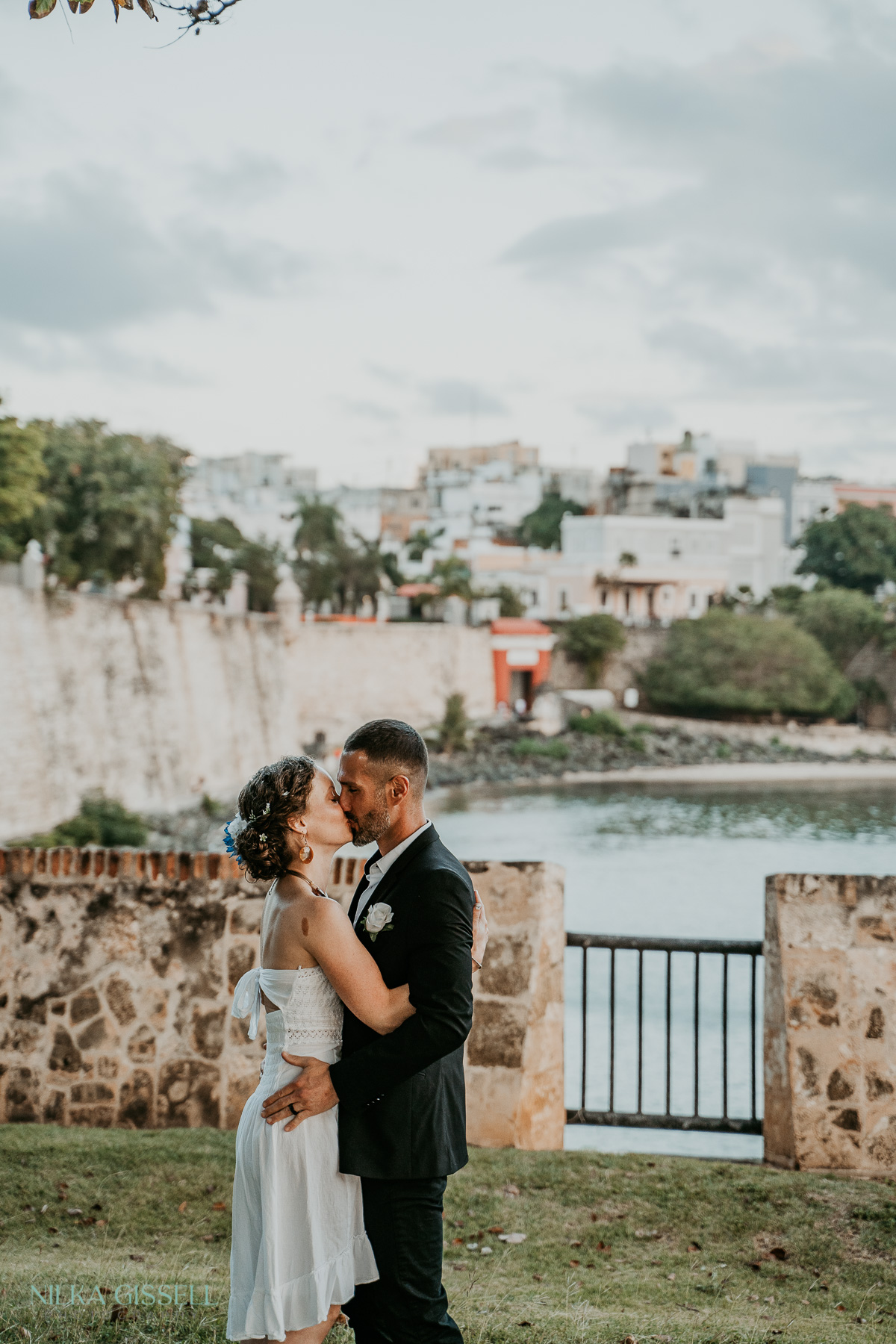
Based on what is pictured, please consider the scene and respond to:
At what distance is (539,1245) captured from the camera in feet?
11.6

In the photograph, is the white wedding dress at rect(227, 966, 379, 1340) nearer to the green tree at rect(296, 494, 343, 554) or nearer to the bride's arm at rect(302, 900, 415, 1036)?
the bride's arm at rect(302, 900, 415, 1036)

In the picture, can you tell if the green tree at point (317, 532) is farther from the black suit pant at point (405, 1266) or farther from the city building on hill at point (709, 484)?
the black suit pant at point (405, 1266)

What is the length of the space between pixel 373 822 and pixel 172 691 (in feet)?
81.9

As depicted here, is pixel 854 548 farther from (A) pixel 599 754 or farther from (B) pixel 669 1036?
(B) pixel 669 1036

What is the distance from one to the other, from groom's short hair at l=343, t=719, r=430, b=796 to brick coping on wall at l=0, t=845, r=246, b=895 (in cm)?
237

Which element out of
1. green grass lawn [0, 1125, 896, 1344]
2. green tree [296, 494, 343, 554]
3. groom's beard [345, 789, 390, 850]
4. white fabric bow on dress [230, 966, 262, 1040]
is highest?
green tree [296, 494, 343, 554]

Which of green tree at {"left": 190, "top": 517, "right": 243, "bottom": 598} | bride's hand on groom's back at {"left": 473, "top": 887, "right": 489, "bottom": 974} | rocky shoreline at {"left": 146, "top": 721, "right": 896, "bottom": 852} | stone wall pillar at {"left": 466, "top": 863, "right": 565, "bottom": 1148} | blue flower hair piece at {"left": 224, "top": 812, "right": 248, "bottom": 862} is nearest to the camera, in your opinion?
blue flower hair piece at {"left": 224, "top": 812, "right": 248, "bottom": 862}

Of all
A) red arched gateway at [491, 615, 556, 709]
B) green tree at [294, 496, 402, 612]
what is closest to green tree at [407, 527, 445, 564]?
green tree at [294, 496, 402, 612]

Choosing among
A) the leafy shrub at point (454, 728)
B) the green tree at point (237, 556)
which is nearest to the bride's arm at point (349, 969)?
the leafy shrub at point (454, 728)

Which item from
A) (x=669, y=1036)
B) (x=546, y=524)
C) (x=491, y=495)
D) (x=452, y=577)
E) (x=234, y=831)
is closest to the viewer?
(x=234, y=831)

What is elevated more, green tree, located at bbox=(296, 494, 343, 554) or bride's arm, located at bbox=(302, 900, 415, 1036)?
green tree, located at bbox=(296, 494, 343, 554)

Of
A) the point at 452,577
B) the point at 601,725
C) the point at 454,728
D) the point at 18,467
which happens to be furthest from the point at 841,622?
the point at 18,467

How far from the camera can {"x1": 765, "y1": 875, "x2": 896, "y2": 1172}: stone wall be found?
4145 mm

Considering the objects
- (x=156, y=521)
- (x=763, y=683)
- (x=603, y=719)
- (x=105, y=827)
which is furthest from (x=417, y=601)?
(x=105, y=827)
